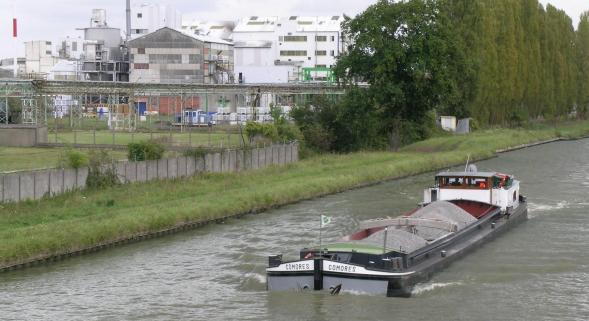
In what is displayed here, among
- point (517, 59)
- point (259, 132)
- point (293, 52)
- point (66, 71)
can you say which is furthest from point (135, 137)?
point (293, 52)

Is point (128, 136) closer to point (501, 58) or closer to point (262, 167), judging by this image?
point (262, 167)

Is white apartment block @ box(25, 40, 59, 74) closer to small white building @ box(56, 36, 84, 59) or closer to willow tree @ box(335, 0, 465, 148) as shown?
small white building @ box(56, 36, 84, 59)

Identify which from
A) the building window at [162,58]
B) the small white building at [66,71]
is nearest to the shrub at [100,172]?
the building window at [162,58]

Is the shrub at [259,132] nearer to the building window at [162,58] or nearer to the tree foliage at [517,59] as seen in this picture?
the tree foliage at [517,59]

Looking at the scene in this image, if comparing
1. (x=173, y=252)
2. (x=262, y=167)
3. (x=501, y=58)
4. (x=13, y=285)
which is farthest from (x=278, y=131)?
(x=501, y=58)

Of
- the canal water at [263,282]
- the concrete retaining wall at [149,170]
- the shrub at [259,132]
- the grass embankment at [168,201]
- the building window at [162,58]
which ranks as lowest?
the canal water at [263,282]

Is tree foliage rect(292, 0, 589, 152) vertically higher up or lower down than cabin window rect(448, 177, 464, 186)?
higher up

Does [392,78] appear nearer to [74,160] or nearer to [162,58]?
[74,160]

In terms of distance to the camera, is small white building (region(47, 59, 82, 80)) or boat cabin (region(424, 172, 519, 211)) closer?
boat cabin (region(424, 172, 519, 211))

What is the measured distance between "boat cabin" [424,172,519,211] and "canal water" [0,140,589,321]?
1.74 m

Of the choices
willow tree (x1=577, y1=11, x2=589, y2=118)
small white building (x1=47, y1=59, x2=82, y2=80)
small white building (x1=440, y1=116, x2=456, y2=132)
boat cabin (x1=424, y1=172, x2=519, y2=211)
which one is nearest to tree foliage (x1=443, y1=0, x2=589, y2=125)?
willow tree (x1=577, y1=11, x2=589, y2=118)

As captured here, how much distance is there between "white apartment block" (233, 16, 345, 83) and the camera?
169 meters

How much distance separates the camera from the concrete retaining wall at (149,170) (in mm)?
38219

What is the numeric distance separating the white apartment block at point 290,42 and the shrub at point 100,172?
12316 centimetres
